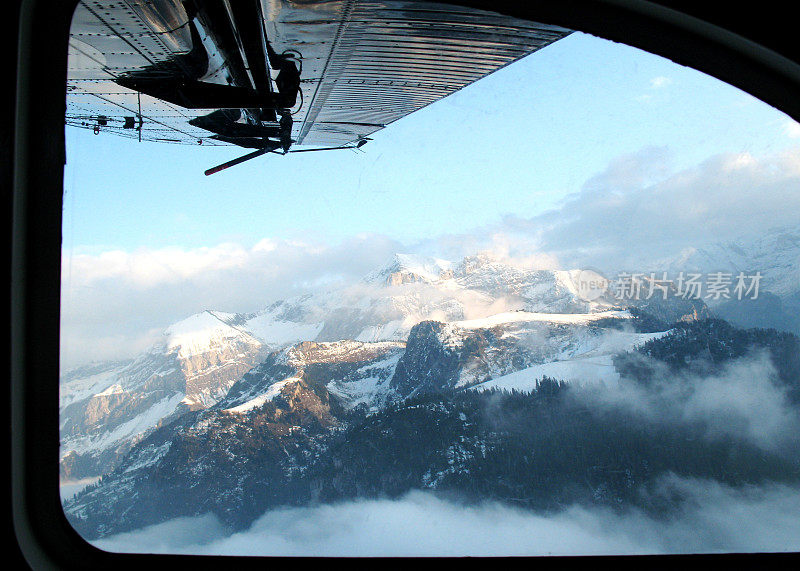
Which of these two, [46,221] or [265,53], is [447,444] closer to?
[265,53]

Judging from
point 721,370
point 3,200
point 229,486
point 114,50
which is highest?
point 114,50

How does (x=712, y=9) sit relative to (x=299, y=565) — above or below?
above

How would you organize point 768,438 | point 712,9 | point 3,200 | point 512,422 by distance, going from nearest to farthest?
point 3,200 < point 712,9 < point 768,438 < point 512,422

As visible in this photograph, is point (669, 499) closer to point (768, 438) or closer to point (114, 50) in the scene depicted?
point (768, 438)

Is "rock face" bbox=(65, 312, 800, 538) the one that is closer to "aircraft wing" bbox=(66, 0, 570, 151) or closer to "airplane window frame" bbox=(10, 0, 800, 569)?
"aircraft wing" bbox=(66, 0, 570, 151)

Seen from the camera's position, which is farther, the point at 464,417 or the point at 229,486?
the point at 229,486

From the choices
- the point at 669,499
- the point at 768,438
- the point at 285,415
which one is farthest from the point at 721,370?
the point at 285,415

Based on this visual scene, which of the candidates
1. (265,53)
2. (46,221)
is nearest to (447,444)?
(265,53)
